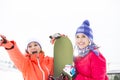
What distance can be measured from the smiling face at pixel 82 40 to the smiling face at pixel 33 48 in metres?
0.27

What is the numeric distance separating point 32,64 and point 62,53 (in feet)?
0.84

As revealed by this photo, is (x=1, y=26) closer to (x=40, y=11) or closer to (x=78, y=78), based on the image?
(x=40, y=11)

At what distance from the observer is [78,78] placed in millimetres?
1711

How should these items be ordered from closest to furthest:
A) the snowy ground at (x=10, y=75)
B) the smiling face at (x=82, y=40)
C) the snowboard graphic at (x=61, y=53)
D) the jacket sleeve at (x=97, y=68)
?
the jacket sleeve at (x=97, y=68) → the smiling face at (x=82, y=40) → the snowboard graphic at (x=61, y=53) → the snowy ground at (x=10, y=75)

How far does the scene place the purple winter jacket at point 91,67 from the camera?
165 cm

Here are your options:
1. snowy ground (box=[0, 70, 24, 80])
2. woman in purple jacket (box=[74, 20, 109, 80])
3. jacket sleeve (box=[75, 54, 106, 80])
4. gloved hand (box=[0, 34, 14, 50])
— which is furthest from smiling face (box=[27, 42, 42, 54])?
snowy ground (box=[0, 70, 24, 80])

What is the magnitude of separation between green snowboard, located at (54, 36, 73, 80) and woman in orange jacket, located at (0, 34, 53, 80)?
0.23 ft

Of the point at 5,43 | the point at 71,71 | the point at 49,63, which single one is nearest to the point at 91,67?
the point at 71,71

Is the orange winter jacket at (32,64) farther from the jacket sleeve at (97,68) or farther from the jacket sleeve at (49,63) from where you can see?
the jacket sleeve at (97,68)

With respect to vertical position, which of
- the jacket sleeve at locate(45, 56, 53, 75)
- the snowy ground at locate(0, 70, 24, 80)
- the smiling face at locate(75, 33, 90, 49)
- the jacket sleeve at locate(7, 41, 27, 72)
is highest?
the smiling face at locate(75, 33, 90, 49)

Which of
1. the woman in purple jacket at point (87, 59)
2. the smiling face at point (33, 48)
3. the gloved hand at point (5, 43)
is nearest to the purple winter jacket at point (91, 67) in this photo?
the woman in purple jacket at point (87, 59)

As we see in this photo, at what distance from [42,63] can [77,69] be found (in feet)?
0.79

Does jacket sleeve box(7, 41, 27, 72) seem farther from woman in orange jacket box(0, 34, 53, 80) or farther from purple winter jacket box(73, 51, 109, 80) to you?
purple winter jacket box(73, 51, 109, 80)

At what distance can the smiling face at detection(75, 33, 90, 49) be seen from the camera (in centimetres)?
176
